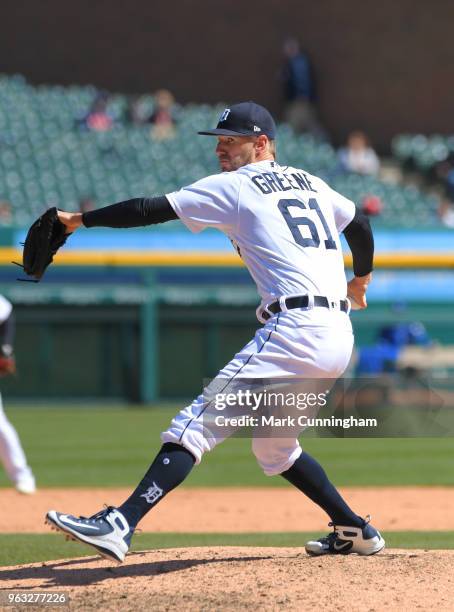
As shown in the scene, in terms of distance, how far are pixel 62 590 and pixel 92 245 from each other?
31.3ft

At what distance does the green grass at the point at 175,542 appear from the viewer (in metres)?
5.77

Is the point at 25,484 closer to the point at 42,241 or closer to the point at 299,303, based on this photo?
the point at 42,241

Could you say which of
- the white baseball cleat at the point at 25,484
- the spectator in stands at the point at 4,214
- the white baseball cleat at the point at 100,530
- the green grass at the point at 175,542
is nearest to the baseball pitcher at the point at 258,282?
the white baseball cleat at the point at 100,530

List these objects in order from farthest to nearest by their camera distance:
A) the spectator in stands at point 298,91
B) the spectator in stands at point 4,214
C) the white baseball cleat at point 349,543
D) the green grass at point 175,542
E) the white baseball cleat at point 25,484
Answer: the spectator in stands at point 298,91
the spectator in stands at point 4,214
the white baseball cleat at point 25,484
the green grass at point 175,542
the white baseball cleat at point 349,543

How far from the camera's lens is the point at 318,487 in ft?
15.5

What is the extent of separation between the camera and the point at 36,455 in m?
10.1

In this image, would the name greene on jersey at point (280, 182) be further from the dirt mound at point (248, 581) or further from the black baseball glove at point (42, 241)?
the dirt mound at point (248, 581)

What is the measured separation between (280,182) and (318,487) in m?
1.20

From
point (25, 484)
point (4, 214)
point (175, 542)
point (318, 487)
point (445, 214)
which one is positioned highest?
point (318, 487)

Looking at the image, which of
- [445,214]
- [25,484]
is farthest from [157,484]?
[445,214]

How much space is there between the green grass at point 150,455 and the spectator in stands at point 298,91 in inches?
312

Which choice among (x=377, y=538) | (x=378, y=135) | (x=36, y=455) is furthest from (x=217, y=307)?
(x=377, y=538)

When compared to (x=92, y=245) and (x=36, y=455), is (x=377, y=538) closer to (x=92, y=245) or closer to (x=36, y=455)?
(x=36, y=455)

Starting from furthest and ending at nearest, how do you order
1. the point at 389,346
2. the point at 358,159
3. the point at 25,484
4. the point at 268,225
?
1. the point at 358,159
2. the point at 389,346
3. the point at 25,484
4. the point at 268,225
